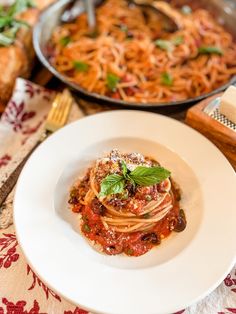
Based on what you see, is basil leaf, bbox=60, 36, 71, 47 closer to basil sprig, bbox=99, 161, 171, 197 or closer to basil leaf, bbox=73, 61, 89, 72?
basil leaf, bbox=73, 61, 89, 72

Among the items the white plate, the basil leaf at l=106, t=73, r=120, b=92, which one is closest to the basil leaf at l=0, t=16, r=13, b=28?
the basil leaf at l=106, t=73, r=120, b=92

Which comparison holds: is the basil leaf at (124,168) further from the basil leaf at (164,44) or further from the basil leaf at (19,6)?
the basil leaf at (19,6)

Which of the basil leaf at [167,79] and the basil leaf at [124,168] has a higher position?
the basil leaf at [124,168]

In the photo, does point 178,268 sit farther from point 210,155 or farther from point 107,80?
point 107,80

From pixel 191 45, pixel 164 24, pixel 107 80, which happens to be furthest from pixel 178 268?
pixel 164 24

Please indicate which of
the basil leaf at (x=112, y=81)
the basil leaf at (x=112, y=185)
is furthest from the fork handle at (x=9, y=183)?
the basil leaf at (x=112, y=81)

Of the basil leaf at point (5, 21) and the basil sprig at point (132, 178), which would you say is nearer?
the basil sprig at point (132, 178)
